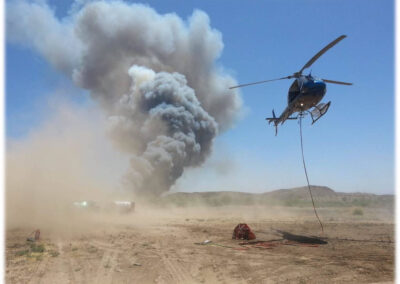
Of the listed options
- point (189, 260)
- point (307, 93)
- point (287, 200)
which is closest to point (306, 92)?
point (307, 93)

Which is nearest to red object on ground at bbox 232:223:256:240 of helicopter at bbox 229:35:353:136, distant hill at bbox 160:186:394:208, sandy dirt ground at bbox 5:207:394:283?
sandy dirt ground at bbox 5:207:394:283

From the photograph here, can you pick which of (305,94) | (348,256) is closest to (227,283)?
(348,256)

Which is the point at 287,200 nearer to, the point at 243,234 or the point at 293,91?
the point at 243,234

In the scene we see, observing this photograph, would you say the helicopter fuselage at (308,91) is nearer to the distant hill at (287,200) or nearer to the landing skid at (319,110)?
the landing skid at (319,110)

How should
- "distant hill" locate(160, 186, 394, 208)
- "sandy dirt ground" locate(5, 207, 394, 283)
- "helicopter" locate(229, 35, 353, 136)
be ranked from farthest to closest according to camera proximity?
"distant hill" locate(160, 186, 394, 208)
"helicopter" locate(229, 35, 353, 136)
"sandy dirt ground" locate(5, 207, 394, 283)

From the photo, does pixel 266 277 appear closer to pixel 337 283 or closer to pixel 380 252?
pixel 337 283

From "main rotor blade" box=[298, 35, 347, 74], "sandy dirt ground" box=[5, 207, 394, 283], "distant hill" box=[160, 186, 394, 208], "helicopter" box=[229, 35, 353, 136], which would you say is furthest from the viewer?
"distant hill" box=[160, 186, 394, 208]

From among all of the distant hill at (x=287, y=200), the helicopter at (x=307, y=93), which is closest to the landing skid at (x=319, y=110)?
the helicopter at (x=307, y=93)

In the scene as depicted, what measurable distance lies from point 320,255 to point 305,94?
341 inches

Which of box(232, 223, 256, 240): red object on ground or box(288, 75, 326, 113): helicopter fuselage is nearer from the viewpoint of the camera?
box(288, 75, 326, 113): helicopter fuselage

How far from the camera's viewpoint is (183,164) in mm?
34781

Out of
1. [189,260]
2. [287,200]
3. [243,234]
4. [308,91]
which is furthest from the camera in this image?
[287,200]

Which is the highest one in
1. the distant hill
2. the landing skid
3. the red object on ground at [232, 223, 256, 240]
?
the landing skid

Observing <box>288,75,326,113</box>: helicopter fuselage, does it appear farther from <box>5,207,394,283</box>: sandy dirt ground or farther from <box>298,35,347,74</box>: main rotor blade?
<box>5,207,394,283</box>: sandy dirt ground
